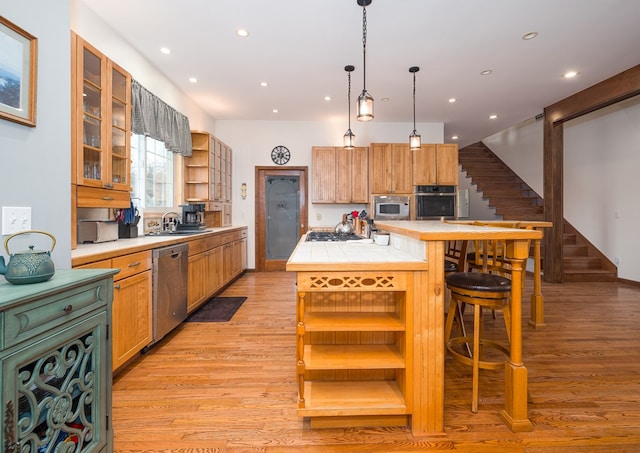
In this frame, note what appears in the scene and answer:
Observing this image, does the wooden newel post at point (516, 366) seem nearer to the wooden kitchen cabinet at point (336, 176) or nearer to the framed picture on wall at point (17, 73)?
the framed picture on wall at point (17, 73)

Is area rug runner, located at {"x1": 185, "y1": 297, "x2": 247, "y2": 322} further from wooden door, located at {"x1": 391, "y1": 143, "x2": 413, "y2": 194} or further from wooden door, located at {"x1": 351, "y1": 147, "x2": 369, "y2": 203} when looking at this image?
wooden door, located at {"x1": 391, "y1": 143, "x2": 413, "y2": 194}

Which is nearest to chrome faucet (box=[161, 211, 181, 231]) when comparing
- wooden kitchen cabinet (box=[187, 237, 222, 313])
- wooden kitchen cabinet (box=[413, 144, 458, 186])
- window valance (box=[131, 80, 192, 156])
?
wooden kitchen cabinet (box=[187, 237, 222, 313])

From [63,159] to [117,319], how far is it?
1.14m

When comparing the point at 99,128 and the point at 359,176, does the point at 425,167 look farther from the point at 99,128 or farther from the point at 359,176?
the point at 99,128

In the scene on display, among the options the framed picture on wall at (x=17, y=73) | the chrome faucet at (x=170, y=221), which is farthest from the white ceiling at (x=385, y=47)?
the chrome faucet at (x=170, y=221)

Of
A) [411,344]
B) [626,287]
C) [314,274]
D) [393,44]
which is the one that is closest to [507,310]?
[411,344]

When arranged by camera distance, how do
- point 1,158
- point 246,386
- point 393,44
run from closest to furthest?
1. point 1,158
2. point 246,386
3. point 393,44

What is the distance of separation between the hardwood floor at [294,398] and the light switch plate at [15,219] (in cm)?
119

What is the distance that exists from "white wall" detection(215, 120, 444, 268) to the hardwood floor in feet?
10.2

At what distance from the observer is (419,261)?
159cm

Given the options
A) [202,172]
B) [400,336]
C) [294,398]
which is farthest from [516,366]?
[202,172]

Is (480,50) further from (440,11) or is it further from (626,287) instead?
(626,287)

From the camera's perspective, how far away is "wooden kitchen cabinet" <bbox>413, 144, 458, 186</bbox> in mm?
5367

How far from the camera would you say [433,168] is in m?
5.37
